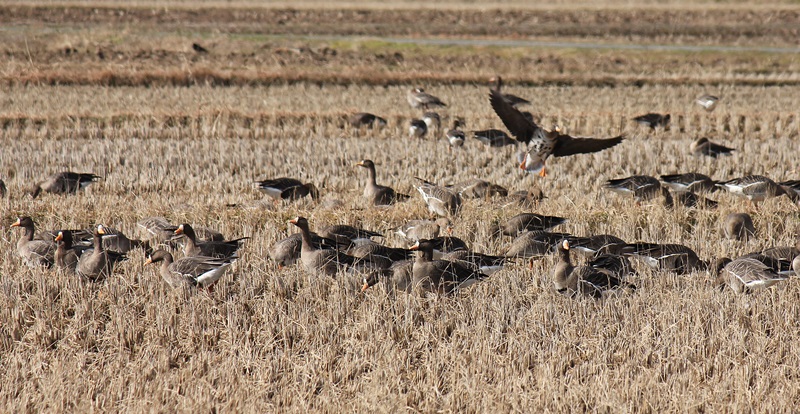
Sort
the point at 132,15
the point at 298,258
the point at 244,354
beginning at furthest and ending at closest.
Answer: the point at 132,15 → the point at 298,258 → the point at 244,354

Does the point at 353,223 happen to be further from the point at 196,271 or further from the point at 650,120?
the point at 650,120

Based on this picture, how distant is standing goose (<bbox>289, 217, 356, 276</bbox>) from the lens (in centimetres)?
757

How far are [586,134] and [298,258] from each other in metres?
10.7

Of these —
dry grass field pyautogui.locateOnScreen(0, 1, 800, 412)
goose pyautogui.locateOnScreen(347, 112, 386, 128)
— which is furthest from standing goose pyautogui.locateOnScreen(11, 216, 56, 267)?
goose pyautogui.locateOnScreen(347, 112, 386, 128)

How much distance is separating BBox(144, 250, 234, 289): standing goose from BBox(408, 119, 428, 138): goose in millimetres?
9864

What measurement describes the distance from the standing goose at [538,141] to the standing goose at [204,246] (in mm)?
3813

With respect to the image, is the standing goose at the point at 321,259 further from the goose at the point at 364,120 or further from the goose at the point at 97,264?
the goose at the point at 364,120

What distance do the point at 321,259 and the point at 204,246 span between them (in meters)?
1.37

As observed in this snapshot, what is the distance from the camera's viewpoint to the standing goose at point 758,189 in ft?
35.7

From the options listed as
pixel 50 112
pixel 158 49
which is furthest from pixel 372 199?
pixel 158 49

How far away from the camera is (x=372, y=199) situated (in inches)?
442

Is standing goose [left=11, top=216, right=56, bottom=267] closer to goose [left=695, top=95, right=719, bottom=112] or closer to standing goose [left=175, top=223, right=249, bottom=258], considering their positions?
standing goose [left=175, top=223, right=249, bottom=258]

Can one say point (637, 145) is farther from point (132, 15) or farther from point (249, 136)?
point (132, 15)

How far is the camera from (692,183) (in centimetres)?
1168
